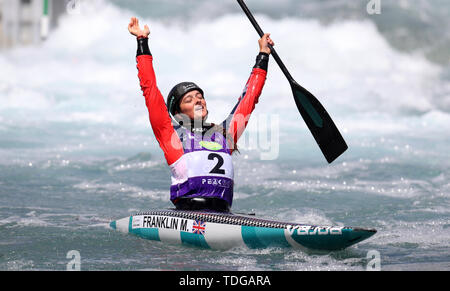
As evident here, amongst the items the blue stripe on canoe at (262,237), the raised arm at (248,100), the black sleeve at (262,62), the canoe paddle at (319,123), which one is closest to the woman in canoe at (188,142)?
the raised arm at (248,100)

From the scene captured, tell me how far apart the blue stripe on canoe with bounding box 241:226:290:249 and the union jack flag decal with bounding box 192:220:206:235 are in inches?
13.6

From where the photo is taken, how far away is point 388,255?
543 centimetres

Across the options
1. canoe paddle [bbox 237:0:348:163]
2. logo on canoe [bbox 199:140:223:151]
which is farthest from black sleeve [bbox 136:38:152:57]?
canoe paddle [bbox 237:0:348:163]

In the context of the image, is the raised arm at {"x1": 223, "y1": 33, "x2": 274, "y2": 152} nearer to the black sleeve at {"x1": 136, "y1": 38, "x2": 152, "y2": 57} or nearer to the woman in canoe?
the woman in canoe

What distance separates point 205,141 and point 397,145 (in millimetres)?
10380

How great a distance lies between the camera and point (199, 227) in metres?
5.39

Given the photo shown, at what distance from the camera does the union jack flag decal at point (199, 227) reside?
5363 mm

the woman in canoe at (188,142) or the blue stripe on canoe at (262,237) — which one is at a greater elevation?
the woman in canoe at (188,142)

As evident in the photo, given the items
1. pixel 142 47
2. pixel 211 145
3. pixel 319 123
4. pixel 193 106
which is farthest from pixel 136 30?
pixel 319 123

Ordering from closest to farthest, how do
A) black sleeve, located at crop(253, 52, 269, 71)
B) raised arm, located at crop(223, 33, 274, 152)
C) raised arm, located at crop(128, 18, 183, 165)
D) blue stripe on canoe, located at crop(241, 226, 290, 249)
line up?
blue stripe on canoe, located at crop(241, 226, 290, 249), raised arm, located at crop(128, 18, 183, 165), raised arm, located at crop(223, 33, 274, 152), black sleeve, located at crop(253, 52, 269, 71)

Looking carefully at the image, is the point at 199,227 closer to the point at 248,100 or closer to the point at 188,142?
the point at 188,142

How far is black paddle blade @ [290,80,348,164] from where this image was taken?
20.8 ft

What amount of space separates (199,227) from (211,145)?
2.37 feet

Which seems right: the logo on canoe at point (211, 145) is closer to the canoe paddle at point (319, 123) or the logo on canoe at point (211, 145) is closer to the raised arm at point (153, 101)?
the raised arm at point (153, 101)
